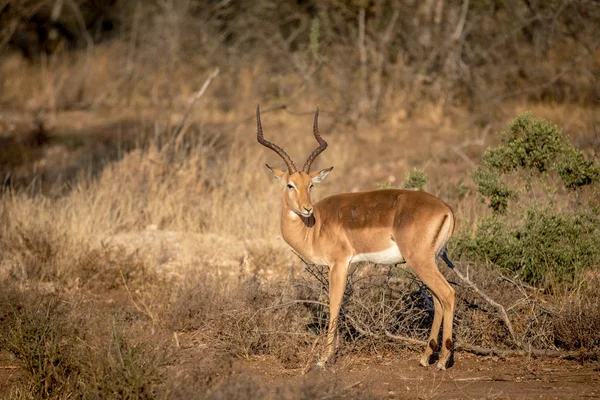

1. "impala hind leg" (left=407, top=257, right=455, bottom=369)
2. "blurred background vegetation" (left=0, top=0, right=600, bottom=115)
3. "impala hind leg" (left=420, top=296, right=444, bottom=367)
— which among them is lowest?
"impala hind leg" (left=420, top=296, right=444, bottom=367)

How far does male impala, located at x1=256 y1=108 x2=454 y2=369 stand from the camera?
5.90 m

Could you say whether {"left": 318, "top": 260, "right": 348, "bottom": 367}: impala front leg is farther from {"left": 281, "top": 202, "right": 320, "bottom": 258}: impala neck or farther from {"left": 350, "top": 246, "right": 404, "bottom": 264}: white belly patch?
{"left": 281, "top": 202, "right": 320, "bottom": 258}: impala neck

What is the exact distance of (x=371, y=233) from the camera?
616 centimetres

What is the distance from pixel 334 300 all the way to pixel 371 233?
0.61 m

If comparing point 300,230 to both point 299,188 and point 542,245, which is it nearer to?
point 299,188

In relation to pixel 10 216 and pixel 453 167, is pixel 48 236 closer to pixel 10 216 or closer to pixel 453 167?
pixel 10 216

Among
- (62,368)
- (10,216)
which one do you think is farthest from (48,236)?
(62,368)

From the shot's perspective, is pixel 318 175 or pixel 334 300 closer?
pixel 334 300

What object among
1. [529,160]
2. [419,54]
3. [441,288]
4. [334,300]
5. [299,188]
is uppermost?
[419,54]

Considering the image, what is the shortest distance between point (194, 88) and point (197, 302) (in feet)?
39.6

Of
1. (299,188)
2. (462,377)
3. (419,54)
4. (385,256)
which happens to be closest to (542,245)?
(462,377)

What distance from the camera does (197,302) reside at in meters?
7.46

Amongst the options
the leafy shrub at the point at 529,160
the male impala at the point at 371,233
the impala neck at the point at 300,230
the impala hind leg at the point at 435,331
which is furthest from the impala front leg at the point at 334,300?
the leafy shrub at the point at 529,160

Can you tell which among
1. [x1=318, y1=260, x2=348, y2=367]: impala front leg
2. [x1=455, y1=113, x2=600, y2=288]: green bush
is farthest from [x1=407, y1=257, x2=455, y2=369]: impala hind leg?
[x1=455, y1=113, x2=600, y2=288]: green bush
